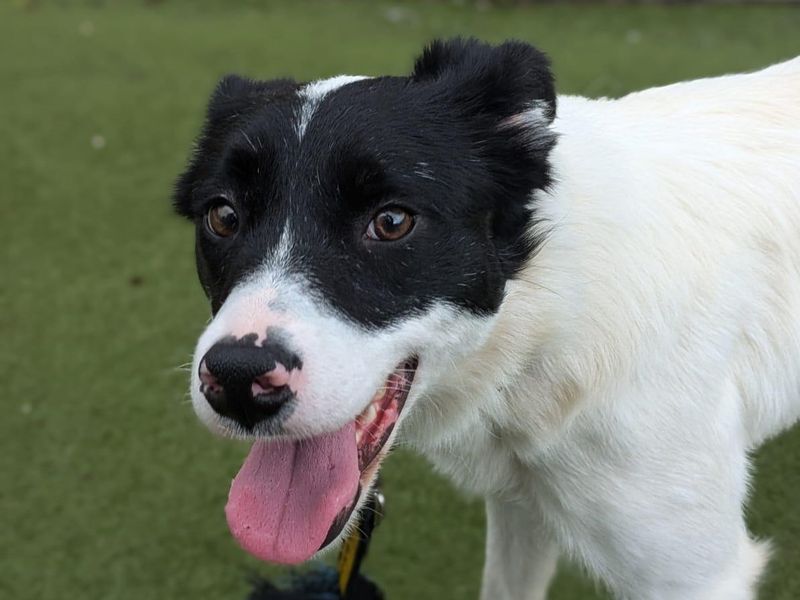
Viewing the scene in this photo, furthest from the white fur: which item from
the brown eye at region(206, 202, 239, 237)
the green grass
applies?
the green grass

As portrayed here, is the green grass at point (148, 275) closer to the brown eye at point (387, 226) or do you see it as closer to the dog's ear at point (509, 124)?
the dog's ear at point (509, 124)

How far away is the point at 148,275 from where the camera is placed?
15.8 feet

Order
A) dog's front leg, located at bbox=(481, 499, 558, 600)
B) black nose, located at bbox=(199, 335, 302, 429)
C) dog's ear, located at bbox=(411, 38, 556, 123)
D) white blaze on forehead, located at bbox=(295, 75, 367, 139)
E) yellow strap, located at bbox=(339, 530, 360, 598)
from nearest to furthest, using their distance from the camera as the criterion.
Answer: black nose, located at bbox=(199, 335, 302, 429), white blaze on forehead, located at bbox=(295, 75, 367, 139), dog's ear, located at bbox=(411, 38, 556, 123), yellow strap, located at bbox=(339, 530, 360, 598), dog's front leg, located at bbox=(481, 499, 558, 600)

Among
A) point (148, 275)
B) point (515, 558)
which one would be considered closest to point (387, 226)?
point (515, 558)

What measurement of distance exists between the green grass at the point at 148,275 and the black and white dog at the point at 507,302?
1101mm

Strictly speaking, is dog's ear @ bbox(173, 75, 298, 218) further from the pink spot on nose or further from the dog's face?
the pink spot on nose

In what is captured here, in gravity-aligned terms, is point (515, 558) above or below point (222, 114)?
below

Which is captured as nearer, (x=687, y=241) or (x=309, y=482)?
(x=309, y=482)

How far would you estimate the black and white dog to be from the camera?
1743 mm

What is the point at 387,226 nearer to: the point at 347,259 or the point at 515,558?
the point at 347,259

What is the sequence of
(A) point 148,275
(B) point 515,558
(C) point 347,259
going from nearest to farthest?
(C) point 347,259 → (B) point 515,558 → (A) point 148,275

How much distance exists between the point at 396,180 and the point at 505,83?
39 centimetres

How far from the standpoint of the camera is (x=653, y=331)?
199cm

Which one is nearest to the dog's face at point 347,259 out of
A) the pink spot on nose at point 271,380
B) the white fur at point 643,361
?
the pink spot on nose at point 271,380
